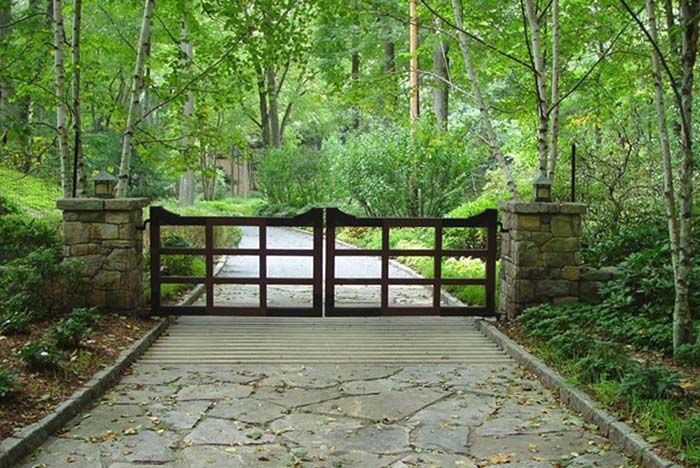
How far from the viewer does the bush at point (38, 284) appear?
638 cm

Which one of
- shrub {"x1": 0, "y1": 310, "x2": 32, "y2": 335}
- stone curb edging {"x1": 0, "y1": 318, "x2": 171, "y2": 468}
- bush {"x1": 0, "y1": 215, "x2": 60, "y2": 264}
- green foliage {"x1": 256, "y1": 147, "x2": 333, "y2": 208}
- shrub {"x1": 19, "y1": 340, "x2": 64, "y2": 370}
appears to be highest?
green foliage {"x1": 256, "y1": 147, "x2": 333, "y2": 208}

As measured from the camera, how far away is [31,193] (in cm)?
1617

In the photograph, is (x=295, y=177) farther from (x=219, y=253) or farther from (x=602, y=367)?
(x=602, y=367)

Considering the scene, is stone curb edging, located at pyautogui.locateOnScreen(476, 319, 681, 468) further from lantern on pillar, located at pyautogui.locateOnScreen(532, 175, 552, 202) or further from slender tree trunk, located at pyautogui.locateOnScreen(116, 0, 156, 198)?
slender tree trunk, located at pyautogui.locateOnScreen(116, 0, 156, 198)

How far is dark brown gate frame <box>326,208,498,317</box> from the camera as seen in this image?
7523 mm

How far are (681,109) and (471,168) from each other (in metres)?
9.35

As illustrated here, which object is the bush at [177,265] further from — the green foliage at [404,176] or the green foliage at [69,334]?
the green foliage at [404,176]

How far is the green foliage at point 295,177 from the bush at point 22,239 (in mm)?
13057

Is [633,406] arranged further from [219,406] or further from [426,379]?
[219,406]

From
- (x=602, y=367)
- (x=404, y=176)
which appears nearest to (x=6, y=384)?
(x=602, y=367)

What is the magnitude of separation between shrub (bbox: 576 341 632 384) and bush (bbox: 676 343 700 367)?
0.51 m

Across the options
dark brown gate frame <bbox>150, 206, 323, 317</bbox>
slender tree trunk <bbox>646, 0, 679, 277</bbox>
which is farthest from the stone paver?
dark brown gate frame <bbox>150, 206, 323, 317</bbox>

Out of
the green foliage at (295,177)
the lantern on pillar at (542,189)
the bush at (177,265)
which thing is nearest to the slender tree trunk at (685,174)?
the lantern on pillar at (542,189)

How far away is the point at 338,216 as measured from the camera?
753cm
